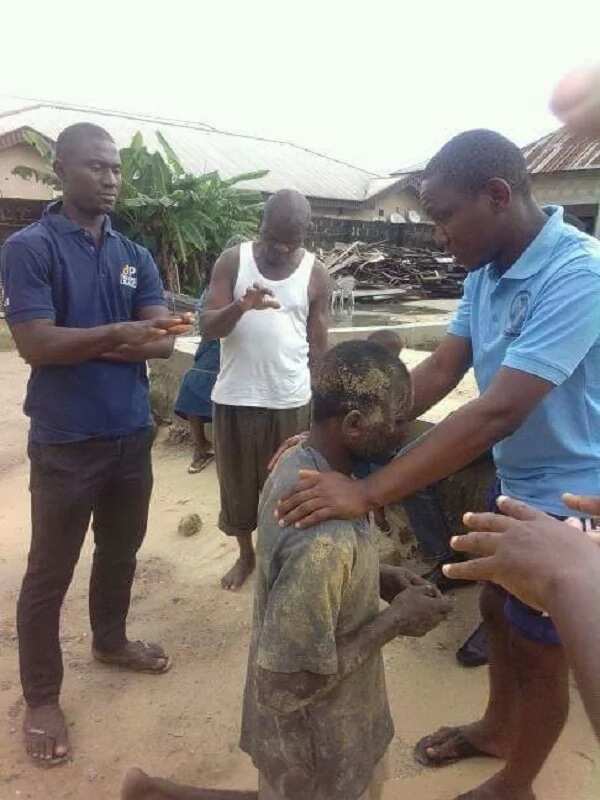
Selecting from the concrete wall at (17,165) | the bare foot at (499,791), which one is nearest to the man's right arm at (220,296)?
the bare foot at (499,791)

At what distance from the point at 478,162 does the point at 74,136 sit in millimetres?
1415

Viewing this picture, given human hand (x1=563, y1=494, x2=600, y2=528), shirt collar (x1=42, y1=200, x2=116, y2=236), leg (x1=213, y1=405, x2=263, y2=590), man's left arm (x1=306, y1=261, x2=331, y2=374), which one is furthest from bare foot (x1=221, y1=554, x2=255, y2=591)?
human hand (x1=563, y1=494, x2=600, y2=528)

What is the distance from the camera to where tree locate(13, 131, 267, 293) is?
12312 mm

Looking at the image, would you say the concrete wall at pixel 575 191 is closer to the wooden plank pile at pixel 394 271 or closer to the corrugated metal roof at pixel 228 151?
the wooden plank pile at pixel 394 271

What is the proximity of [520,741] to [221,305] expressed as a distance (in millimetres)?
2262

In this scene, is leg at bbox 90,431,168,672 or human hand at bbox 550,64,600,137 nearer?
human hand at bbox 550,64,600,137

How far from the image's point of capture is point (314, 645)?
1.48m

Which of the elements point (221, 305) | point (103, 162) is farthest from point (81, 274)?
point (221, 305)


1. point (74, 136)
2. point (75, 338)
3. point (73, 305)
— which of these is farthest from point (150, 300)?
point (74, 136)

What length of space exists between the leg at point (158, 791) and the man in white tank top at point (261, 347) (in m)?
1.63

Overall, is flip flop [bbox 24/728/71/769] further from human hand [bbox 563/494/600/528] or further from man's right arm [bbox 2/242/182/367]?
human hand [bbox 563/494/600/528]

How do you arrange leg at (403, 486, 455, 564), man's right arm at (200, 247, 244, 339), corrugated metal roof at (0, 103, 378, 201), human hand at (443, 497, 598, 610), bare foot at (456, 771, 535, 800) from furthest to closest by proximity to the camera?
corrugated metal roof at (0, 103, 378, 201)
leg at (403, 486, 455, 564)
man's right arm at (200, 247, 244, 339)
bare foot at (456, 771, 535, 800)
human hand at (443, 497, 598, 610)

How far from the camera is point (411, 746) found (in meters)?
2.50

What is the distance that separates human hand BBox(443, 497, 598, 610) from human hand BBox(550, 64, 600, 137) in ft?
3.73
